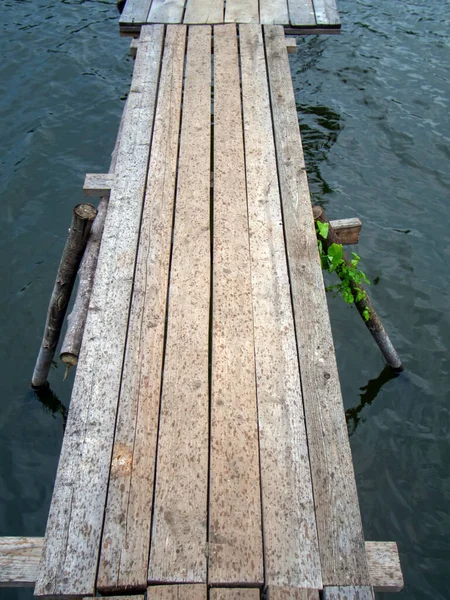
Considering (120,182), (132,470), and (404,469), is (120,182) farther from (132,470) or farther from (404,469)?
(404,469)

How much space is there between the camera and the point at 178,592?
8.73 ft

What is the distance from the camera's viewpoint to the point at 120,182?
4949 millimetres

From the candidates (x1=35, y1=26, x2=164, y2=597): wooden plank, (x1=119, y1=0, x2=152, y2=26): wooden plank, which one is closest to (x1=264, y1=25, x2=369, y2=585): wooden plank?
(x1=35, y1=26, x2=164, y2=597): wooden plank

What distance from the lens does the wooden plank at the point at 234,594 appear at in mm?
2655

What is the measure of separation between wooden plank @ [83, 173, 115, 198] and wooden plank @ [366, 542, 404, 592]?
3213mm

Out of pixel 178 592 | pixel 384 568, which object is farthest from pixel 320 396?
pixel 178 592

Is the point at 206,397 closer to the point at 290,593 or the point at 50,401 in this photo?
the point at 290,593

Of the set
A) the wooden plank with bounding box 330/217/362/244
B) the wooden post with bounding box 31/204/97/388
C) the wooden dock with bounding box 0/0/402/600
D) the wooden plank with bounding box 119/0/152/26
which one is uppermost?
the wooden plank with bounding box 119/0/152/26

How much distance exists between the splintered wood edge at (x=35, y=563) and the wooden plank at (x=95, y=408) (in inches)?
11.0

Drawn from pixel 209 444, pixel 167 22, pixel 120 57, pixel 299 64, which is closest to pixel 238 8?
pixel 167 22

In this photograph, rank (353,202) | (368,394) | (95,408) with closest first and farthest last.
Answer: (95,408) → (368,394) → (353,202)

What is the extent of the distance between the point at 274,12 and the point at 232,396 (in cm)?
603

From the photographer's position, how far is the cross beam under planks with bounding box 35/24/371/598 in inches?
110

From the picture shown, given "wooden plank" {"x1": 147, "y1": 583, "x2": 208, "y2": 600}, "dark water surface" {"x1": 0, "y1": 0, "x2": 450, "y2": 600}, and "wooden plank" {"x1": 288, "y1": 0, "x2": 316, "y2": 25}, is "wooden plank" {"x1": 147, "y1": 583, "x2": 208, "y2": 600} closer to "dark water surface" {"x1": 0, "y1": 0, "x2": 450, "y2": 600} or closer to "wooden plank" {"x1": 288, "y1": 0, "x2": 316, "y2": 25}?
"dark water surface" {"x1": 0, "y1": 0, "x2": 450, "y2": 600}
